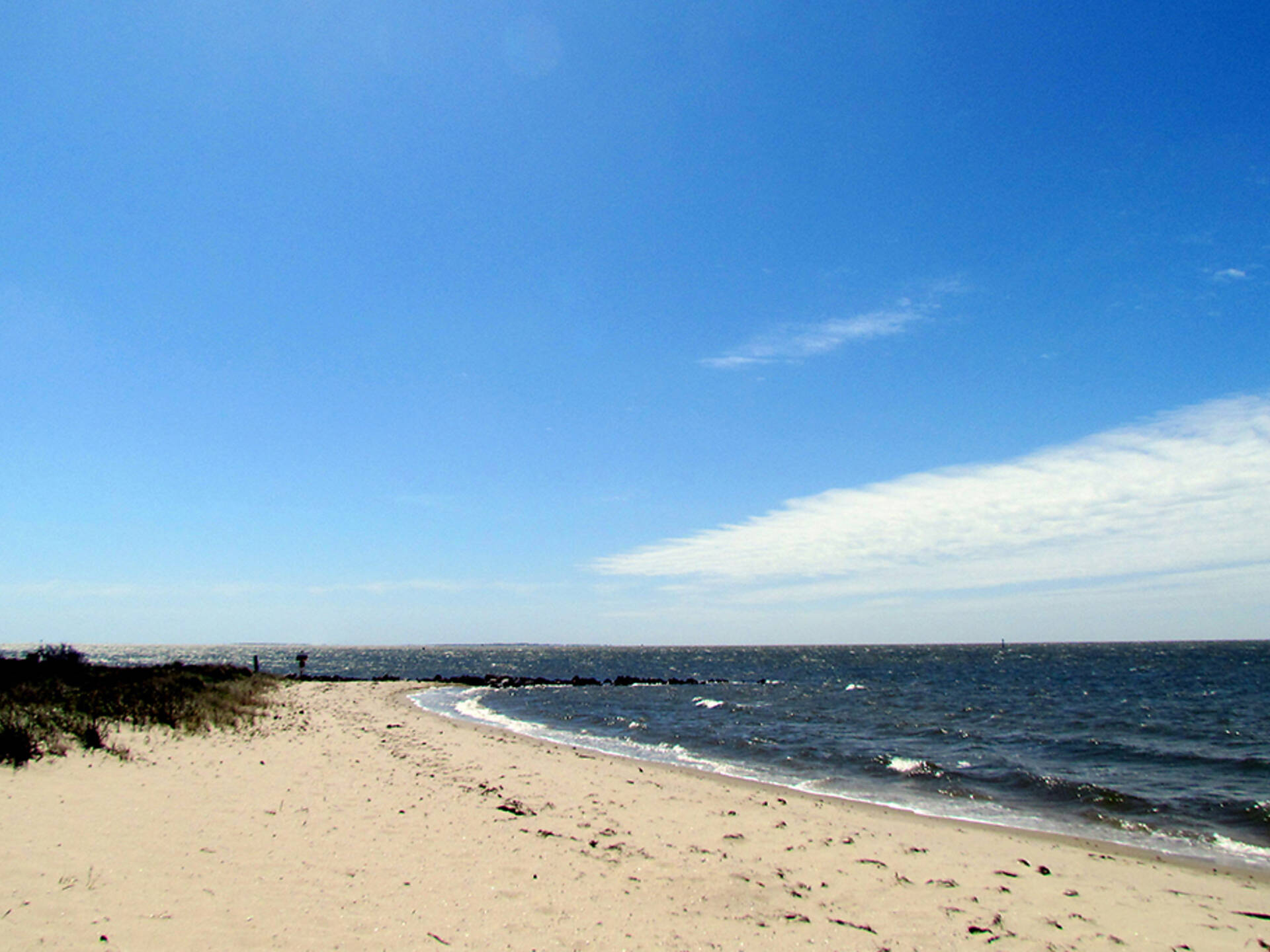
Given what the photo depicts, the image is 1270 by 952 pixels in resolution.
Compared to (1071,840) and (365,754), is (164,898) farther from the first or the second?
(1071,840)

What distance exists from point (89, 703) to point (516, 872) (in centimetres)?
1557

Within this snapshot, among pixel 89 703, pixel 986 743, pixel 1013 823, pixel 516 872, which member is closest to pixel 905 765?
pixel 1013 823

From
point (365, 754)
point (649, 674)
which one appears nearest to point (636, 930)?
point (365, 754)

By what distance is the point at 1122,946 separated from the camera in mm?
8664

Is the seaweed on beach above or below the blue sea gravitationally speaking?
above

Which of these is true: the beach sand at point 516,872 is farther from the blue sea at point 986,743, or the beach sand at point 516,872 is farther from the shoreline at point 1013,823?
the blue sea at point 986,743

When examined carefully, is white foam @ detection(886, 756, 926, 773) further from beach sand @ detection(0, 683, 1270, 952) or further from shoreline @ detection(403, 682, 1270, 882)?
beach sand @ detection(0, 683, 1270, 952)

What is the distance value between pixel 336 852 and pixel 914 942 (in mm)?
7577

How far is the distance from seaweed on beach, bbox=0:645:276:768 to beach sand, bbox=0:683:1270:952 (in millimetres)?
871

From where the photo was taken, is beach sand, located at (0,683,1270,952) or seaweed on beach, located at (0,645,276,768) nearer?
beach sand, located at (0,683,1270,952)

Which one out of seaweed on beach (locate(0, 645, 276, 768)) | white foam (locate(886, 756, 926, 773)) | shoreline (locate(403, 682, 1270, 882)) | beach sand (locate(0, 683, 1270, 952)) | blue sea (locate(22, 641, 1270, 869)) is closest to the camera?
beach sand (locate(0, 683, 1270, 952))

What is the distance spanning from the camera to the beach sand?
23.8 feet

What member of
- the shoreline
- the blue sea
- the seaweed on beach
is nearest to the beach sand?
the shoreline

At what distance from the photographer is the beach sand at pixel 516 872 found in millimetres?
7254
